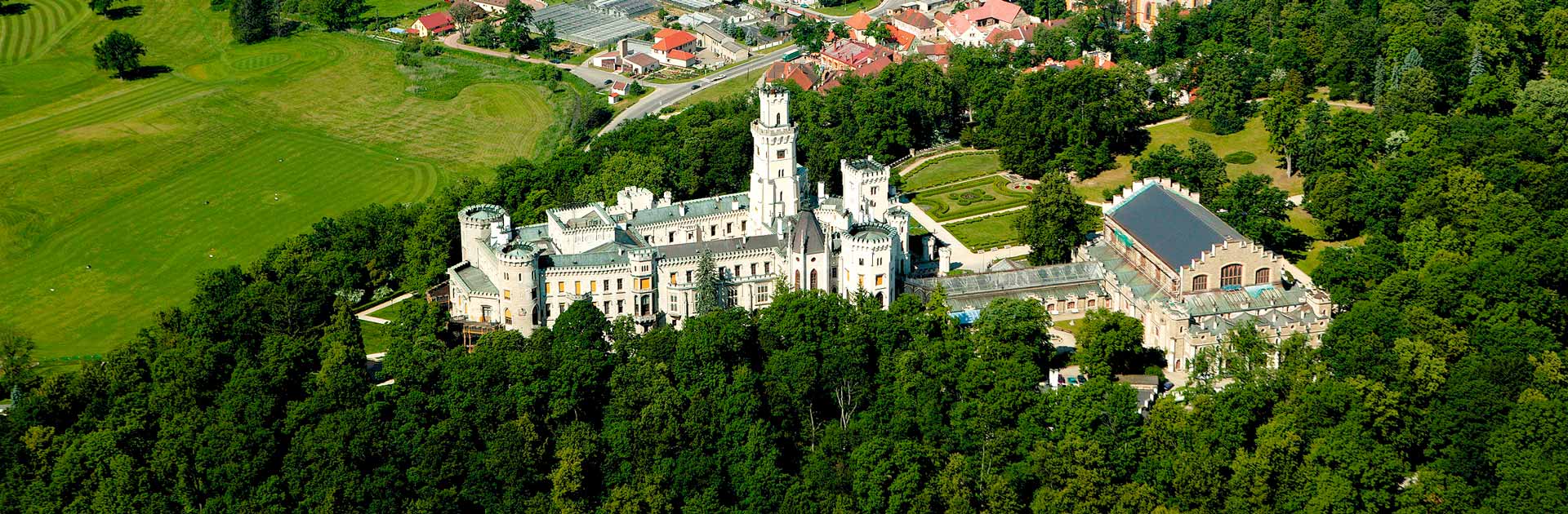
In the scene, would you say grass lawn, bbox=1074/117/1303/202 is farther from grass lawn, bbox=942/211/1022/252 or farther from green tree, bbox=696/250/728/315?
green tree, bbox=696/250/728/315

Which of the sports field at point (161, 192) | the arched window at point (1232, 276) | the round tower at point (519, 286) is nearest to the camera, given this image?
the round tower at point (519, 286)

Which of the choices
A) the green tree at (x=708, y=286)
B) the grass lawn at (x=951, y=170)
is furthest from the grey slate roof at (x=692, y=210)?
the grass lawn at (x=951, y=170)

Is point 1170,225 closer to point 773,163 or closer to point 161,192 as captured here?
point 773,163

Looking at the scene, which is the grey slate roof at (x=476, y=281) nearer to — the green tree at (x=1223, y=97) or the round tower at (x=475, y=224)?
the round tower at (x=475, y=224)

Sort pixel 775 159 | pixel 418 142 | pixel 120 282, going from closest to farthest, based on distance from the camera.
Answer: pixel 775 159 → pixel 120 282 → pixel 418 142

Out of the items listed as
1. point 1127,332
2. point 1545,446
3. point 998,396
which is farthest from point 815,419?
point 1545,446

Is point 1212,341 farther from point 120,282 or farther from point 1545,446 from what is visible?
point 120,282

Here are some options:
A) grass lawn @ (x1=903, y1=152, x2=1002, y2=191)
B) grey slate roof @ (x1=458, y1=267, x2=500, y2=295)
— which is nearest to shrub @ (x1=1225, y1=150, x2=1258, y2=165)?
grass lawn @ (x1=903, y1=152, x2=1002, y2=191)

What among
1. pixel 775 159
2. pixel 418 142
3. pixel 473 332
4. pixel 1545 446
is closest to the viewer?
pixel 1545 446

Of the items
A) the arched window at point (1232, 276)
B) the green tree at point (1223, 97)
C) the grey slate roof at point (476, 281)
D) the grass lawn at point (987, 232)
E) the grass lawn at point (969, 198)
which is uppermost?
the green tree at point (1223, 97)
